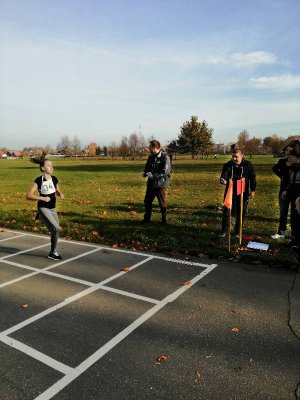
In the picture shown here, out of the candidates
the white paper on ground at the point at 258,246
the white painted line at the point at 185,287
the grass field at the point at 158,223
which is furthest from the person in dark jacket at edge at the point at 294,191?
the white painted line at the point at 185,287

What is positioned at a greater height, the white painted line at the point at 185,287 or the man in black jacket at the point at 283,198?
the man in black jacket at the point at 283,198

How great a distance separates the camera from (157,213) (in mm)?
11367

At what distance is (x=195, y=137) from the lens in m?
73.9

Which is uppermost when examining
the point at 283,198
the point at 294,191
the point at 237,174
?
the point at 237,174

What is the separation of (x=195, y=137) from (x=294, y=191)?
224 feet

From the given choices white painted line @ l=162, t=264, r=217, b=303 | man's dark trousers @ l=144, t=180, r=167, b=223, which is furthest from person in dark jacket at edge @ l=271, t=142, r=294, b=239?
man's dark trousers @ l=144, t=180, r=167, b=223

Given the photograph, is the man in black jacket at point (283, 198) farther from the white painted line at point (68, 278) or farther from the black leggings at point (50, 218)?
the black leggings at point (50, 218)

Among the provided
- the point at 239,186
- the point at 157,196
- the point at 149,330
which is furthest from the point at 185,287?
the point at 157,196

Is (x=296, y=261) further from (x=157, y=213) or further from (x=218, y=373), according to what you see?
(x=157, y=213)

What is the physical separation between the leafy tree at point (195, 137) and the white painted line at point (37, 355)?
236 feet

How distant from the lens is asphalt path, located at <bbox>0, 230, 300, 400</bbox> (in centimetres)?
312

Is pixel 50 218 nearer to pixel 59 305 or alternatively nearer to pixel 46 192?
pixel 46 192

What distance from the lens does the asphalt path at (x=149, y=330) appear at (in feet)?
10.2

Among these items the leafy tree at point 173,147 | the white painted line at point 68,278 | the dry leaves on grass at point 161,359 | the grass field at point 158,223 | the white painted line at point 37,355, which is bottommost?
the white painted line at point 37,355
